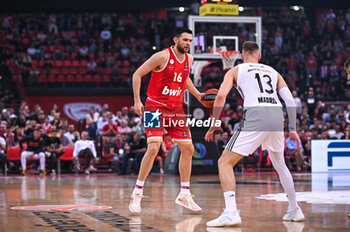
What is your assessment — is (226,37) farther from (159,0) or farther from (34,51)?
(34,51)

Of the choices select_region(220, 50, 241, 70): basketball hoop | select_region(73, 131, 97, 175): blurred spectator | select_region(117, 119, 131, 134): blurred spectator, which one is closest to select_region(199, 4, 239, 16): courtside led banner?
select_region(220, 50, 241, 70): basketball hoop

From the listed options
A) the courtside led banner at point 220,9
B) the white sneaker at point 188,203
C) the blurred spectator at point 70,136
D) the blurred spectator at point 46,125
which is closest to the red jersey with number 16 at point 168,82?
the white sneaker at point 188,203

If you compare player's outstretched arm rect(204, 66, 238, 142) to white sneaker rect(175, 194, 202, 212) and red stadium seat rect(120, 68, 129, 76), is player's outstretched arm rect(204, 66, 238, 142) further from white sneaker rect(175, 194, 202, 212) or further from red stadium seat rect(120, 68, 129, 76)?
red stadium seat rect(120, 68, 129, 76)

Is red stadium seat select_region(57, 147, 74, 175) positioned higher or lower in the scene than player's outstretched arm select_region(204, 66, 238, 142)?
lower

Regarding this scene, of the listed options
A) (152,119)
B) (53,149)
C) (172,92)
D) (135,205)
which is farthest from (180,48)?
(53,149)

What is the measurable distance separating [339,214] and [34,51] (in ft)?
70.2

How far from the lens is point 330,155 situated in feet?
55.6

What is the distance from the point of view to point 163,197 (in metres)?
9.26

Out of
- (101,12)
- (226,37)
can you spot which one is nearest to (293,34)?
(101,12)

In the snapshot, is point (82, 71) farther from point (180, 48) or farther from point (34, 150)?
point (180, 48)

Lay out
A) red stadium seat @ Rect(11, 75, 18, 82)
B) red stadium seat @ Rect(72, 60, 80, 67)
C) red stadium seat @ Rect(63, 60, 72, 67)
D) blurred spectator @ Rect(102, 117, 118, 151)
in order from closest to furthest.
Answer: blurred spectator @ Rect(102, 117, 118, 151)
red stadium seat @ Rect(11, 75, 18, 82)
red stadium seat @ Rect(63, 60, 72, 67)
red stadium seat @ Rect(72, 60, 80, 67)

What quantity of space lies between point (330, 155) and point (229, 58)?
13.1 ft

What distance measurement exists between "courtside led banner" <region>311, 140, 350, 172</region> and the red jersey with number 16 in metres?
10.2

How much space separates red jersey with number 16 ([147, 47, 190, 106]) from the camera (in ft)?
24.2
